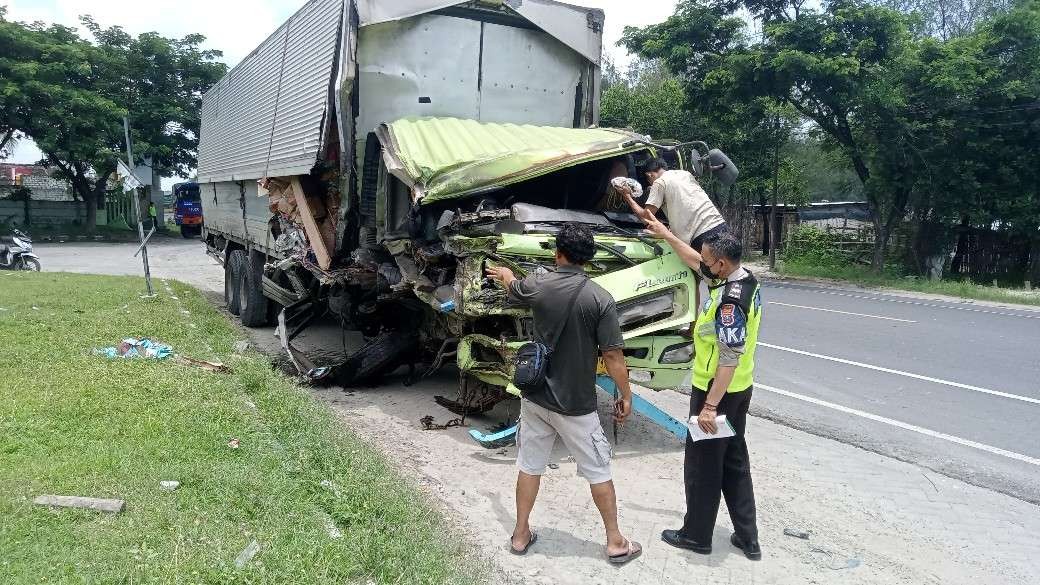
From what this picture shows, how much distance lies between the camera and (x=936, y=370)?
8242 mm

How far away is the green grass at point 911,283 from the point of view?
17.0 metres

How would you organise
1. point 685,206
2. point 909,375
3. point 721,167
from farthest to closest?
Answer: point 909,375 < point 721,167 < point 685,206

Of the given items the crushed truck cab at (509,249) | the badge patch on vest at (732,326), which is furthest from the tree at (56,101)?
the badge patch on vest at (732,326)

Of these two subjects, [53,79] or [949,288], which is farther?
[53,79]

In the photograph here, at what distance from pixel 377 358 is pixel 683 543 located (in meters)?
3.66

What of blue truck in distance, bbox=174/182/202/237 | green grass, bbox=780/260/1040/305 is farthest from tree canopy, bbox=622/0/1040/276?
blue truck in distance, bbox=174/182/202/237

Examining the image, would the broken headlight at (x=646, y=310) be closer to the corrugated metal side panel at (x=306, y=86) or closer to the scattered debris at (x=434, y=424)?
the scattered debris at (x=434, y=424)

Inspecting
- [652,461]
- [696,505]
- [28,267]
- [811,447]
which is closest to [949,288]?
[811,447]

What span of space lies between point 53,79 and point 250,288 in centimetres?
2310

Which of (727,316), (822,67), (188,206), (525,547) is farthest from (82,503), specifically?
(188,206)

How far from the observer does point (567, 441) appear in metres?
3.57

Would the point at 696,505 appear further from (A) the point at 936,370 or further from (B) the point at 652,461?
(A) the point at 936,370

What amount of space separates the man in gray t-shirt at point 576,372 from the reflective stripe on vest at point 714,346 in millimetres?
401

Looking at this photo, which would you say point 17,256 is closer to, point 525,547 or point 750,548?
point 525,547
